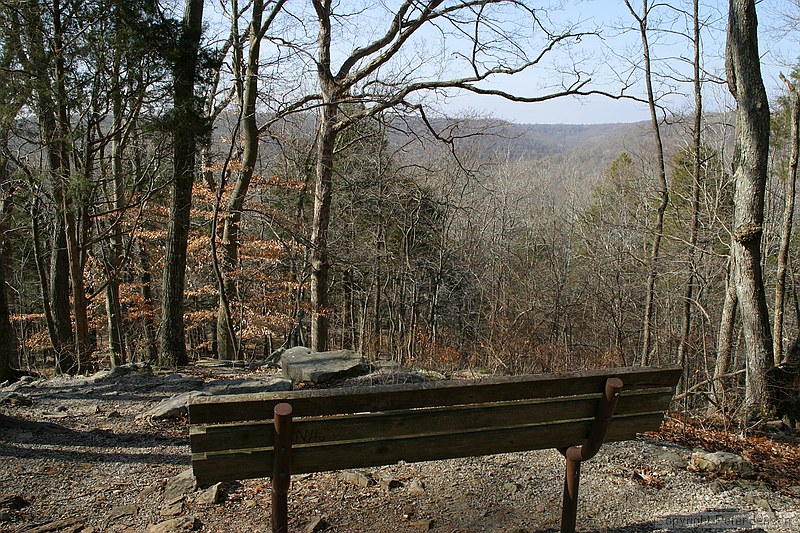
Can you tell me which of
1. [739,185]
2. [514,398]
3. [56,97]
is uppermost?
[56,97]

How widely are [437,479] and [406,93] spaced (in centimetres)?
865

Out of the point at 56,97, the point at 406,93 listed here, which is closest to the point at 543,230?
the point at 406,93

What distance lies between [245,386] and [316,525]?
3317mm

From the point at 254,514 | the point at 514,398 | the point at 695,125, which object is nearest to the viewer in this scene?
the point at 514,398

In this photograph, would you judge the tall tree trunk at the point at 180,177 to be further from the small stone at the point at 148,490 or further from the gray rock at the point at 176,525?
the gray rock at the point at 176,525

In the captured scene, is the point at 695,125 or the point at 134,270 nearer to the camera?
the point at 695,125

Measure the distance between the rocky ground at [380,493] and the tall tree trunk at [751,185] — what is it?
7.56 feet

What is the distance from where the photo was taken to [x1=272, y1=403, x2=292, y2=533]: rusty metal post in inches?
97.0

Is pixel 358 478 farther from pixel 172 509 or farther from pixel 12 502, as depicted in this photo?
pixel 12 502

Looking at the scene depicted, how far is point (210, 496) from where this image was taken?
3516 millimetres

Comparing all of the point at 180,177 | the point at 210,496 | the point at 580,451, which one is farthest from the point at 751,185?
the point at 180,177

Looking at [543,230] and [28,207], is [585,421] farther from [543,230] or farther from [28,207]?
[543,230]

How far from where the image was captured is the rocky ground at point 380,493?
3324 mm

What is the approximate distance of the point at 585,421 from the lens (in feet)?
10.2
